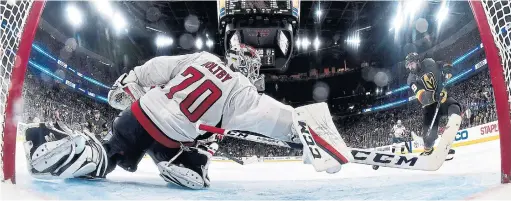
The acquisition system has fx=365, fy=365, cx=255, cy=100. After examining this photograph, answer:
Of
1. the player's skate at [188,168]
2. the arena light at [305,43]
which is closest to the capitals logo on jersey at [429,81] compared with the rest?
the player's skate at [188,168]

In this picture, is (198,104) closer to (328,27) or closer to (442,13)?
(328,27)

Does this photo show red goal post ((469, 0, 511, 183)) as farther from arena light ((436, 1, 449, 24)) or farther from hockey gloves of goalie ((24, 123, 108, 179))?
arena light ((436, 1, 449, 24))

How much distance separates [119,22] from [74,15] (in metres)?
1.50

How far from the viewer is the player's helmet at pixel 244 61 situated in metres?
1.50

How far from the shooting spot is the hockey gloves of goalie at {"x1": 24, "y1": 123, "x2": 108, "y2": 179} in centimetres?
114

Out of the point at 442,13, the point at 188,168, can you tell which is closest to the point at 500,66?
the point at 188,168

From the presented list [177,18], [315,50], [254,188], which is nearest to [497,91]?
[254,188]

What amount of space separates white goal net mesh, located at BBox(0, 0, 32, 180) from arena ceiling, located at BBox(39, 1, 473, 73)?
3.50m

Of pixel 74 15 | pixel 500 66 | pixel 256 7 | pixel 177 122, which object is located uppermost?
pixel 74 15

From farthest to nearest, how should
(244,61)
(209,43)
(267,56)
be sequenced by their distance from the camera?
(209,43) < (267,56) < (244,61)

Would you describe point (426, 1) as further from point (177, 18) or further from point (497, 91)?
point (497, 91)

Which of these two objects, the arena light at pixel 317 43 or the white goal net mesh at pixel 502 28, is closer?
the white goal net mesh at pixel 502 28

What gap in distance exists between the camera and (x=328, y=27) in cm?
611

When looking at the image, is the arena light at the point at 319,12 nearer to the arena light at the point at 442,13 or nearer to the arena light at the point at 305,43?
the arena light at the point at 305,43
